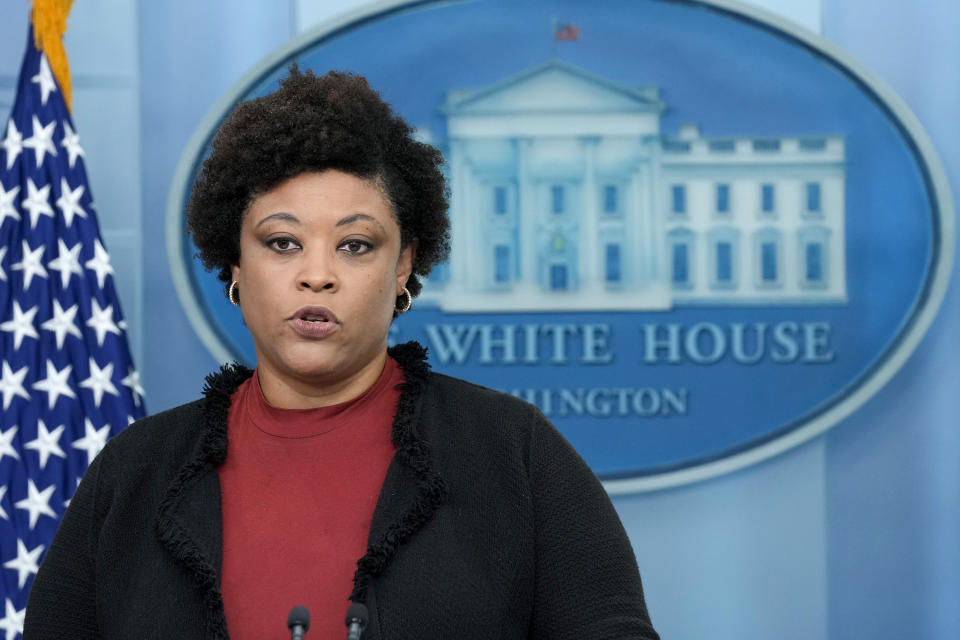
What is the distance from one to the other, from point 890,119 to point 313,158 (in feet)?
5.25

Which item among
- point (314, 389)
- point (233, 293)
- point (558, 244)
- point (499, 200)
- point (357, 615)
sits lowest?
point (357, 615)

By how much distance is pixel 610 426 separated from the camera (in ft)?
7.64

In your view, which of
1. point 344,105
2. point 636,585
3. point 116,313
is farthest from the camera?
point 116,313

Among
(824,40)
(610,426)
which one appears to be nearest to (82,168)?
(610,426)

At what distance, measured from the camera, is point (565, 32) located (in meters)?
2.36

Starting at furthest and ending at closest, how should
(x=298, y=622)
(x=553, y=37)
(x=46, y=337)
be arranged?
(x=553, y=37)
(x=46, y=337)
(x=298, y=622)

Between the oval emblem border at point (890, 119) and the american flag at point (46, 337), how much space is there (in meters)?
0.20

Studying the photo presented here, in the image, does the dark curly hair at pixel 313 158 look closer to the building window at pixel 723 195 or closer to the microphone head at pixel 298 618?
the microphone head at pixel 298 618

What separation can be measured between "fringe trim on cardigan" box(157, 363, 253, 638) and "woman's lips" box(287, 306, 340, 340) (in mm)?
167

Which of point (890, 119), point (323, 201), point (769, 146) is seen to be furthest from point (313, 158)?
point (890, 119)

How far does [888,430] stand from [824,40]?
0.86 metres

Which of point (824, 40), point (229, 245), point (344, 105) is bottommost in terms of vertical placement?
point (229, 245)

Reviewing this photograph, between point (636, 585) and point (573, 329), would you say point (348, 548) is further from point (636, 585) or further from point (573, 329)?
point (573, 329)

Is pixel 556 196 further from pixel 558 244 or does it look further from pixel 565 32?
pixel 565 32
